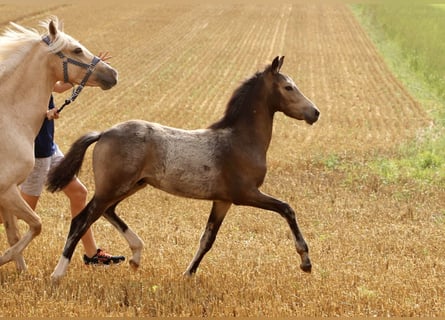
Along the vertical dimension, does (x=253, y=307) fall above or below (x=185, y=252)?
above

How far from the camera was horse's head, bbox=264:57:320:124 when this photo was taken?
752cm

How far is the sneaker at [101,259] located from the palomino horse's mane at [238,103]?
1.73 meters

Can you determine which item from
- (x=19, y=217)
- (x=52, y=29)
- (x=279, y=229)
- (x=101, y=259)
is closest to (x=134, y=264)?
(x=101, y=259)

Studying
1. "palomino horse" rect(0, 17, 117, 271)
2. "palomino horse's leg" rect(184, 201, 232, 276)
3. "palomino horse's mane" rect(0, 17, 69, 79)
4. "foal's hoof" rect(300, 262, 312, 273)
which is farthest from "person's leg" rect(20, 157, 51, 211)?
"foal's hoof" rect(300, 262, 312, 273)

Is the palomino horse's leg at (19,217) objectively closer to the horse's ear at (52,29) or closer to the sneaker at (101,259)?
the sneaker at (101,259)

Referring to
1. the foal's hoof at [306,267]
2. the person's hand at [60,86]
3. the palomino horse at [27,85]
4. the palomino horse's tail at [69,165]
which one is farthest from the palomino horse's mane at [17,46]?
the foal's hoof at [306,267]

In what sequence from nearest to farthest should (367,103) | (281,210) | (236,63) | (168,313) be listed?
(168,313) → (281,210) → (367,103) → (236,63)

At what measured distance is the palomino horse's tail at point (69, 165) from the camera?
7.02 meters

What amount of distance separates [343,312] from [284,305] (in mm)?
487

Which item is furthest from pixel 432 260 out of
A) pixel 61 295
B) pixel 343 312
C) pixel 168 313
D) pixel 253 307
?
pixel 61 295

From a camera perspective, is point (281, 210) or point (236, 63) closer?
point (281, 210)

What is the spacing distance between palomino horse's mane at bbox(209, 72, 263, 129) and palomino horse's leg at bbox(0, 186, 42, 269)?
194 centimetres

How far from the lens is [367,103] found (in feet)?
86.1

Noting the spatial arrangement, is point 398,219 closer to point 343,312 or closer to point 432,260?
point 432,260
